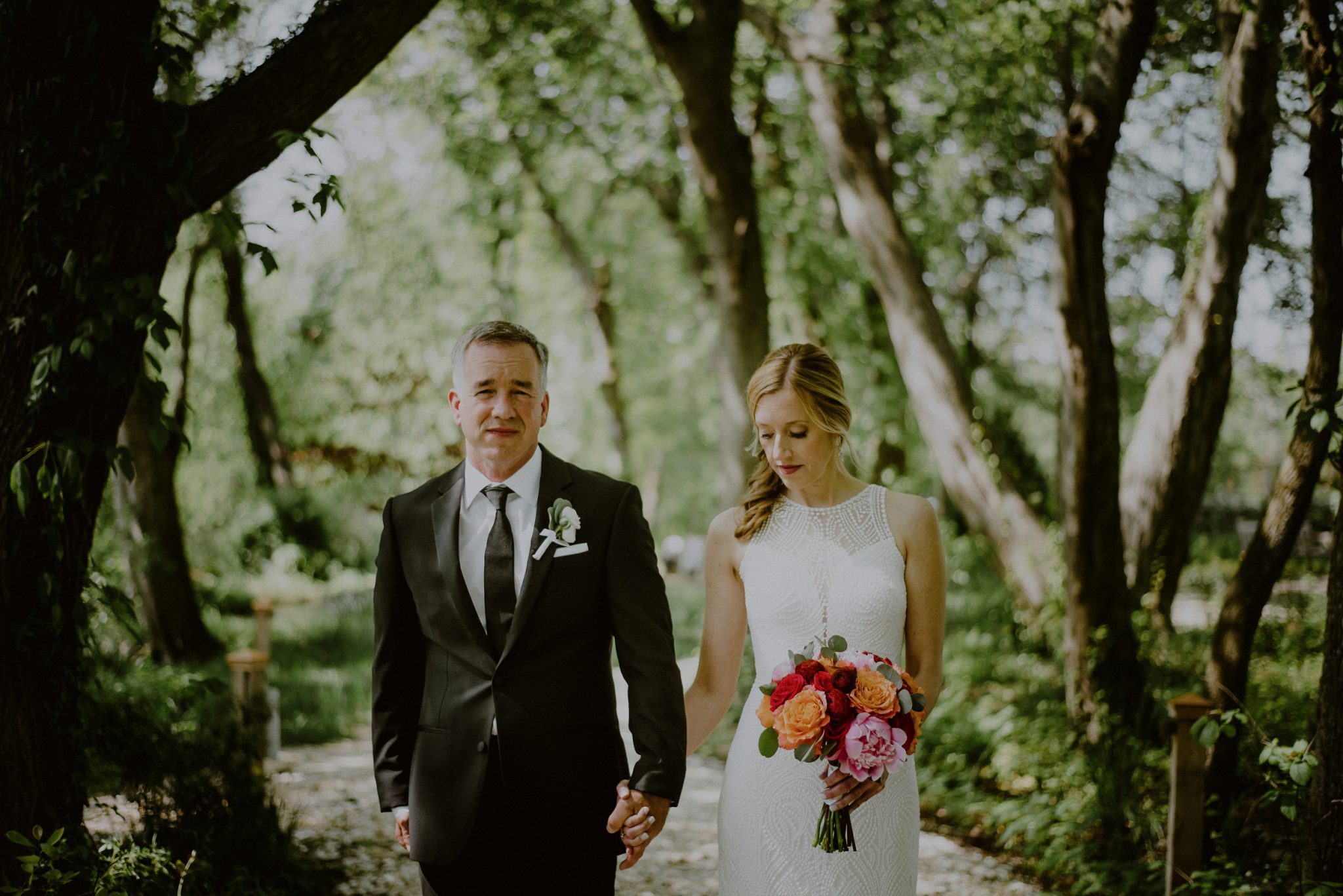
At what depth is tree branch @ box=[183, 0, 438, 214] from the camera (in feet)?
13.7

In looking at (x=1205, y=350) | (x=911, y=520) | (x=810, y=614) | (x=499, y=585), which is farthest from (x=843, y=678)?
(x=1205, y=350)

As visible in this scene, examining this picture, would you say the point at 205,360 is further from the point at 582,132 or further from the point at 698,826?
the point at 698,826

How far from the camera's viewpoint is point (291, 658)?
42.6 ft

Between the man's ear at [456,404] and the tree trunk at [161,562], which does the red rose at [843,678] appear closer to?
the man's ear at [456,404]

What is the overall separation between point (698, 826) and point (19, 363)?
5127mm

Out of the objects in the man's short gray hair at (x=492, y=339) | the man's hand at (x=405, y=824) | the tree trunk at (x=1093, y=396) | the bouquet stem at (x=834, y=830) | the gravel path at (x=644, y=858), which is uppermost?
the tree trunk at (x=1093, y=396)

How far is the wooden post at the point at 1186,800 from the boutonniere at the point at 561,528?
346 centimetres

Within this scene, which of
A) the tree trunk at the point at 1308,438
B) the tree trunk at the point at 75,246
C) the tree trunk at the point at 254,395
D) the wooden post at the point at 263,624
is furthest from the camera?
the tree trunk at the point at 254,395

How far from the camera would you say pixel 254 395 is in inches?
738

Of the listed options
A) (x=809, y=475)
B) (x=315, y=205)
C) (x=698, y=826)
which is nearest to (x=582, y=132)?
(x=698, y=826)

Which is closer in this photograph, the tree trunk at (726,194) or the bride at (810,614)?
the bride at (810,614)

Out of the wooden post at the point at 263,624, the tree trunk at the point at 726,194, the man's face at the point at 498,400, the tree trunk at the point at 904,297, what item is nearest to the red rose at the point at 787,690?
the man's face at the point at 498,400

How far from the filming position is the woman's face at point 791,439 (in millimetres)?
3285

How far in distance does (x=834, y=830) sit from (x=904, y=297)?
6.65 meters
